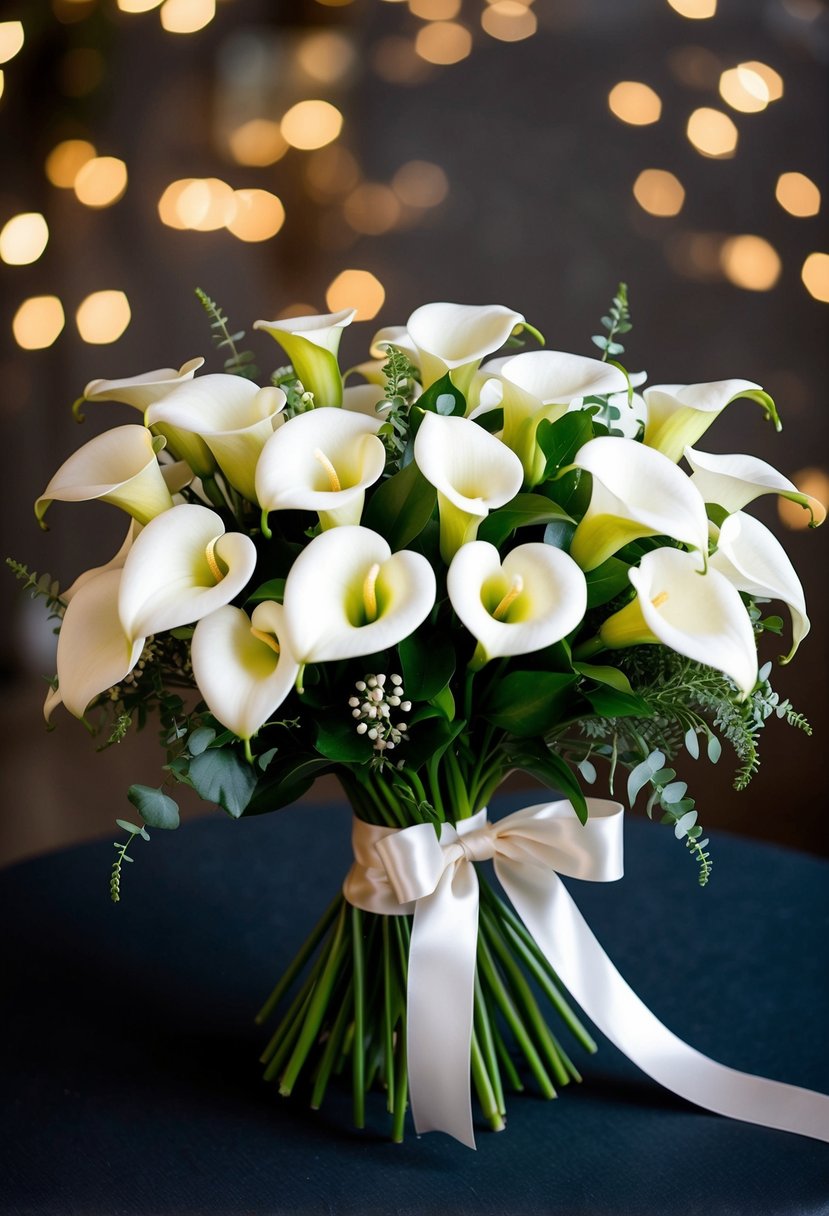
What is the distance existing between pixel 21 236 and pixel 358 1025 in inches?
81.4

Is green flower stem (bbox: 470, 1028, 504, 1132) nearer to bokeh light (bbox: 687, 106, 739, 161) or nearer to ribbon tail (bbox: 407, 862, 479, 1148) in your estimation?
ribbon tail (bbox: 407, 862, 479, 1148)

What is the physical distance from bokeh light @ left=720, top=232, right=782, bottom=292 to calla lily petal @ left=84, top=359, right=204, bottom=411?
61.8 inches

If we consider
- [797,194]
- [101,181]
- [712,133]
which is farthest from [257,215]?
[797,194]

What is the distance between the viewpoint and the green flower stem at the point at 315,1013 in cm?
80

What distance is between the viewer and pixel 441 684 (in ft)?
2.19

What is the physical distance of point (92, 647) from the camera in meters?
0.67

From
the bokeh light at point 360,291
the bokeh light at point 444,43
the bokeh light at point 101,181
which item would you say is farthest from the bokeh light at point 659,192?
the bokeh light at point 101,181

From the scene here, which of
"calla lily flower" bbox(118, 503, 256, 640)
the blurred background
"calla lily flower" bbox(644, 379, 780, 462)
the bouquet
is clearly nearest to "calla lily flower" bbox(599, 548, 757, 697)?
the bouquet

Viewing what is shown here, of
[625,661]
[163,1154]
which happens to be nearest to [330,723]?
[625,661]

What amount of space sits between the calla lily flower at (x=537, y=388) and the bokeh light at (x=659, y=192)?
5.10ft

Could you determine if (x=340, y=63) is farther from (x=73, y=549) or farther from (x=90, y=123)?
(x=73, y=549)

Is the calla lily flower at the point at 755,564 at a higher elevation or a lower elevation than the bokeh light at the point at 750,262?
higher

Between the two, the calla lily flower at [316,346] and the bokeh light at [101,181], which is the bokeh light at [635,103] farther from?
the calla lily flower at [316,346]

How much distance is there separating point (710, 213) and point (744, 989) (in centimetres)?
155
